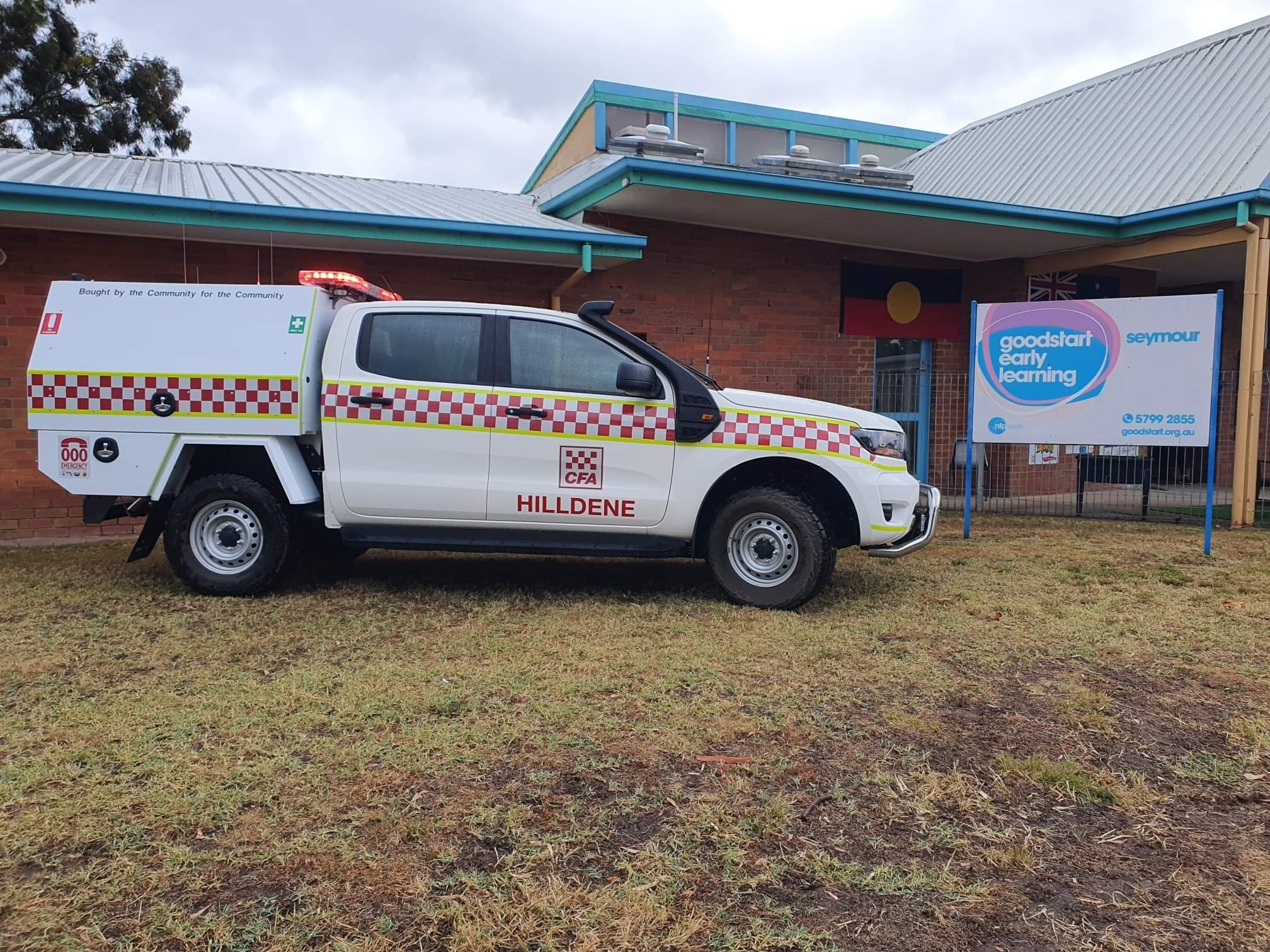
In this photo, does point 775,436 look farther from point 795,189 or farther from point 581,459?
point 795,189

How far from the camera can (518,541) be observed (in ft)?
18.9

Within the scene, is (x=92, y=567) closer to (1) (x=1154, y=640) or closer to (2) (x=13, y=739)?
(2) (x=13, y=739)

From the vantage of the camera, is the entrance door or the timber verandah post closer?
the timber verandah post

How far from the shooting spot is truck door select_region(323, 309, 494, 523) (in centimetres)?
569

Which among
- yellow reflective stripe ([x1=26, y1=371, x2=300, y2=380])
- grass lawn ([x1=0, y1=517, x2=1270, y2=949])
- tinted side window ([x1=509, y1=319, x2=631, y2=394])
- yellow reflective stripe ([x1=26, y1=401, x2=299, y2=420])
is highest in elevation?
tinted side window ([x1=509, y1=319, x2=631, y2=394])

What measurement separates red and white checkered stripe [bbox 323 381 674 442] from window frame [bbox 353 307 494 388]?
0.09 m

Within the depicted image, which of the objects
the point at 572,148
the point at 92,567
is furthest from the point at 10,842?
the point at 572,148

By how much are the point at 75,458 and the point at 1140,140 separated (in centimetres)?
1267

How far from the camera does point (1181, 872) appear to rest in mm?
2646

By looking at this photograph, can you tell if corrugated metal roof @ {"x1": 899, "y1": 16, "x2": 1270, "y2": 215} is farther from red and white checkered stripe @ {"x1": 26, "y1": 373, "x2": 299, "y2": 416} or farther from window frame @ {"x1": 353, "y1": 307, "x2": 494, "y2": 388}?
red and white checkered stripe @ {"x1": 26, "y1": 373, "x2": 299, "y2": 416}

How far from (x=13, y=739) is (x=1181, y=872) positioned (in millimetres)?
4110

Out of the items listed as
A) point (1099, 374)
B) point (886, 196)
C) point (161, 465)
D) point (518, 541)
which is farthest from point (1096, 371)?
point (161, 465)

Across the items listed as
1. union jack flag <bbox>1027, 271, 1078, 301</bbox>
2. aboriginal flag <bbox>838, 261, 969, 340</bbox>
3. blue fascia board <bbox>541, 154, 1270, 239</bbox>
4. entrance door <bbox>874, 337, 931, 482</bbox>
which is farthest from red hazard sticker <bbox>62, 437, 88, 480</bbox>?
union jack flag <bbox>1027, 271, 1078, 301</bbox>

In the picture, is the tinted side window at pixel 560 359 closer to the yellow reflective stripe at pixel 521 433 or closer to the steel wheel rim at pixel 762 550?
the yellow reflective stripe at pixel 521 433
